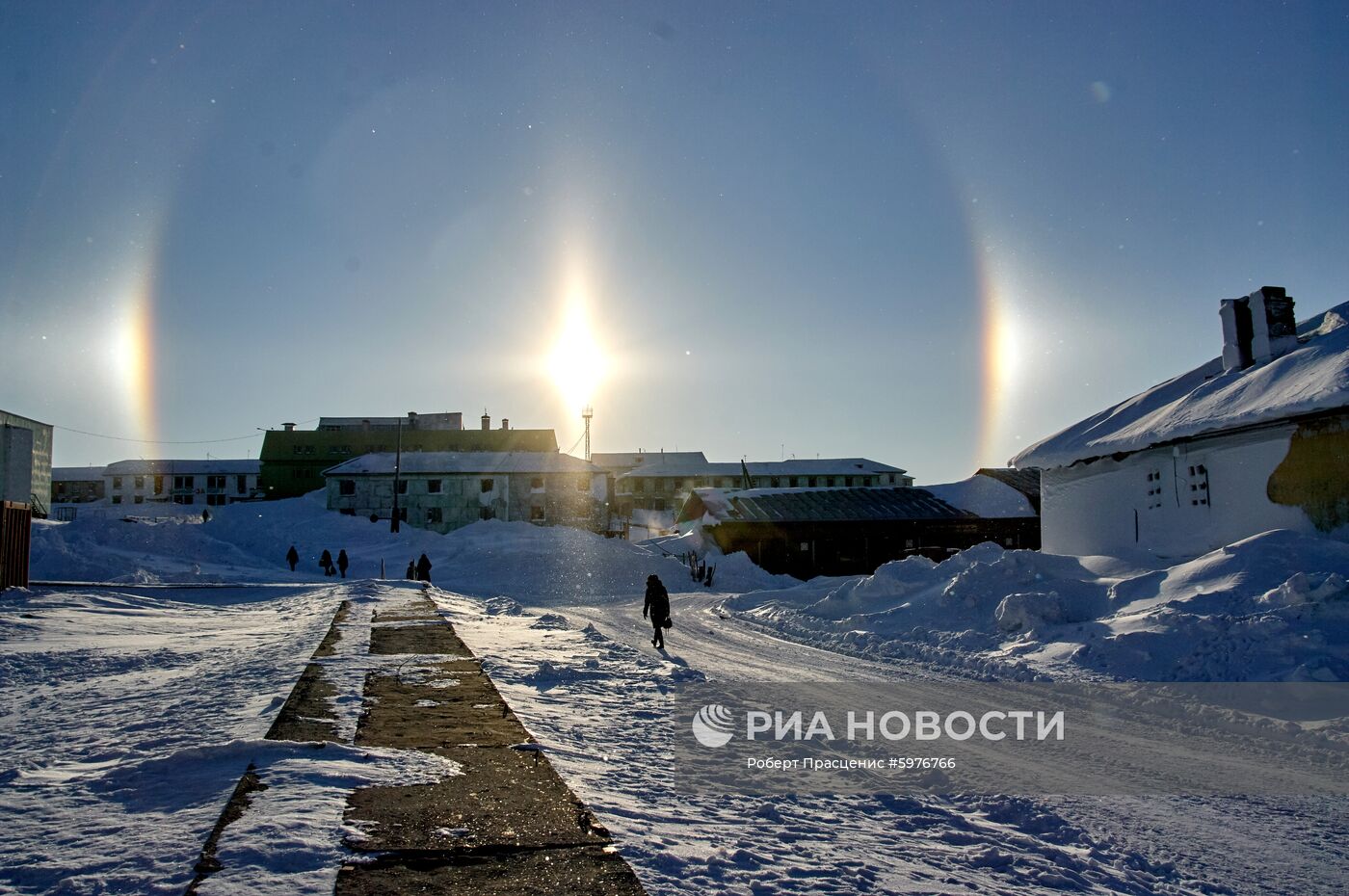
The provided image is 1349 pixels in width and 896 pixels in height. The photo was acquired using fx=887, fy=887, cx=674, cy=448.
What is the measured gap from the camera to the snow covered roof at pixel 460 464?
2498 inches

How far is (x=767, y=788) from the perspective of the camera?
21.0 feet

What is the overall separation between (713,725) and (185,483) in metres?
99.4

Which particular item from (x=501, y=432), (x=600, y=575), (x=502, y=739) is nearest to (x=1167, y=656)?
(x=502, y=739)

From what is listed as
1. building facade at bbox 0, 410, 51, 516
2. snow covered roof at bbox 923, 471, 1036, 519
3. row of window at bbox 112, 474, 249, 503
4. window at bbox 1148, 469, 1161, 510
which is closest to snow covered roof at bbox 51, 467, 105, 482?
row of window at bbox 112, 474, 249, 503

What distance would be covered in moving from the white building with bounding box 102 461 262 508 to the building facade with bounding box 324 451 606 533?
3261 centimetres

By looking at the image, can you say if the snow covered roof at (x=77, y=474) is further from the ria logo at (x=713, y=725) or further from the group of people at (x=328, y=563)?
the ria logo at (x=713, y=725)

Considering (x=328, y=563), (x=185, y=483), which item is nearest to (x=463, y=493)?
(x=328, y=563)

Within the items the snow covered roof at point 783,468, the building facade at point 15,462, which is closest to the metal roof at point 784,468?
the snow covered roof at point 783,468

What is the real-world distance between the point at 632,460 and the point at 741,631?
8919 cm

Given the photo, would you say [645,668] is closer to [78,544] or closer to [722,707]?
[722,707]

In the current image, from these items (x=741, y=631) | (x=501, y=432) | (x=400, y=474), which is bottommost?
(x=741, y=631)

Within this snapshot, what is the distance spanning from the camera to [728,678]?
39.4 ft

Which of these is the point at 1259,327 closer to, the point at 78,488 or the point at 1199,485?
the point at 1199,485

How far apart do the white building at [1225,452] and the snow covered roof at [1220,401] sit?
32 mm
